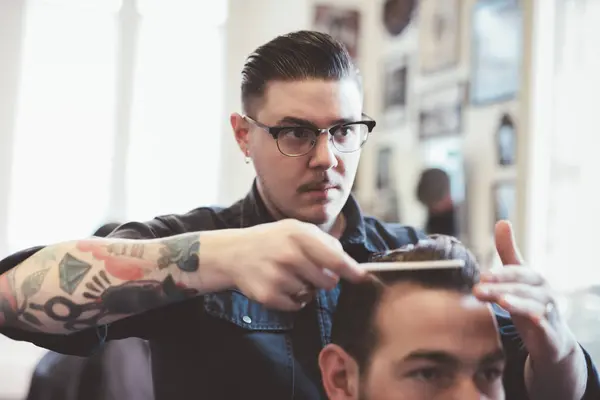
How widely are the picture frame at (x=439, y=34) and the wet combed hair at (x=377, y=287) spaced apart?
1656 mm

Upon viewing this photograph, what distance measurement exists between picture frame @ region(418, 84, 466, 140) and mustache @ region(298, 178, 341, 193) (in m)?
1.39

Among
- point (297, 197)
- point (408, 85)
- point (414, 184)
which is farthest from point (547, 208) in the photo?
point (297, 197)

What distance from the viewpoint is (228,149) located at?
12.5ft

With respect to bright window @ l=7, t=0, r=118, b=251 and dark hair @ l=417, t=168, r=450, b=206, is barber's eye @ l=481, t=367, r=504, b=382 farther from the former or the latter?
bright window @ l=7, t=0, r=118, b=251

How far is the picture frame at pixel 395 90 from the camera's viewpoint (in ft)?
8.91

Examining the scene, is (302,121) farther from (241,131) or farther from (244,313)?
(244,313)

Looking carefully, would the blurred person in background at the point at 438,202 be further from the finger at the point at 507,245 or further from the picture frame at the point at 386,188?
the finger at the point at 507,245

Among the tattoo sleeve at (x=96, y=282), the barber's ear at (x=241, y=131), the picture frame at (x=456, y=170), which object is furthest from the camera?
the picture frame at (x=456, y=170)

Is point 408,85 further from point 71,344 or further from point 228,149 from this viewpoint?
point 71,344

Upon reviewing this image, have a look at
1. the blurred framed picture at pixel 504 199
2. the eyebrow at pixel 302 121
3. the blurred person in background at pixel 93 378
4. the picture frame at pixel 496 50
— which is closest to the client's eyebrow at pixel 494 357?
the eyebrow at pixel 302 121

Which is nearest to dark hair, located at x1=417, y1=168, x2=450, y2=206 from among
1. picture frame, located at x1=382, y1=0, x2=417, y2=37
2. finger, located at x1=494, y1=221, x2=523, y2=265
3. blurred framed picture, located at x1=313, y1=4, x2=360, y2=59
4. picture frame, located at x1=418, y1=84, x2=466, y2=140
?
picture frame, located at x1=418, y1=84, x2=466, y2=140

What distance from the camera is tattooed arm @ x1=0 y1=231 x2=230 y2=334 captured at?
2.68 feet

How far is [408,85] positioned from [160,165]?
171 centimetres

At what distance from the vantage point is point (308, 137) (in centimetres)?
111
